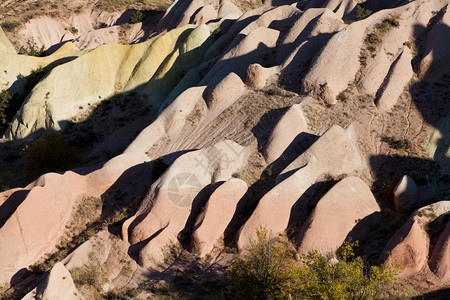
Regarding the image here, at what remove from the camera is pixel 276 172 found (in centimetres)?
2444

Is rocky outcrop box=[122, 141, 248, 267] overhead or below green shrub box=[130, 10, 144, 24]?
overhead

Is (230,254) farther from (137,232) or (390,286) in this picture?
(390,286)

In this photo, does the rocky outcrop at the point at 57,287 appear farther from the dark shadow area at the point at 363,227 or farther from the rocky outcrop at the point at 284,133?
the dark shadow area at the point at 363,227

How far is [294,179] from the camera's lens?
23094 mm

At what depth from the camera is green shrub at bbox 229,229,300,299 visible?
18.8m

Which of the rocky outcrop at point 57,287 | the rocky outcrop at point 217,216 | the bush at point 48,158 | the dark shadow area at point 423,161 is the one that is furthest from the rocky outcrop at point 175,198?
the bush at point 48,158

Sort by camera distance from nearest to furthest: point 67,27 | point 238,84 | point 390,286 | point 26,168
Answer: point 390,286
point 238,84
point 26,168
point 67,27

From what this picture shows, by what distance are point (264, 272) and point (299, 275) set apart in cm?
220

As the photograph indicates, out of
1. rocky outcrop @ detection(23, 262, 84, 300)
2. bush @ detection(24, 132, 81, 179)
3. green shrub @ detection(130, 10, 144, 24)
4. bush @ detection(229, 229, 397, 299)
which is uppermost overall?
bush @ detection(229, 229, 397, 299)

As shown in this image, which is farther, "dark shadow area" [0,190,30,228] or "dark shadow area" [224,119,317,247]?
"dark shadow area" [0,190,30,228]

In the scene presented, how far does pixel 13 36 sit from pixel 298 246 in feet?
162

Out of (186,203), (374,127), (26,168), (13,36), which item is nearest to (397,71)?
(374,127)

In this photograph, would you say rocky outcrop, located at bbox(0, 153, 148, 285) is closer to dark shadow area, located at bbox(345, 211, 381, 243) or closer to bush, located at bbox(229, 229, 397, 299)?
bush, located at bbox(229, 229, 397, 299)

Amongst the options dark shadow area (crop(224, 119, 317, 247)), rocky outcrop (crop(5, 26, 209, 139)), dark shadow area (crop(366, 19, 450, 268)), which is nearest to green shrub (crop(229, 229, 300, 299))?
dark shadow area (crop(224, 119, 317, 247))
